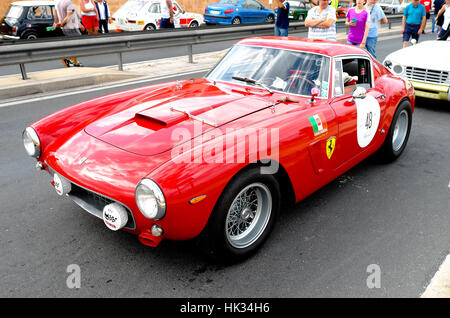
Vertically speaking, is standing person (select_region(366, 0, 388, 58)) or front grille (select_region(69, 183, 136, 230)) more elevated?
standing person (select_region(366, 0, 388, 58))

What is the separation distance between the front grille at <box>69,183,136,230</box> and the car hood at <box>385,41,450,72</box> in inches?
244

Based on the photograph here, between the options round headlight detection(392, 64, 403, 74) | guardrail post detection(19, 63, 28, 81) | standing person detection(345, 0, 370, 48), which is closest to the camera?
round headlight detection(392, 64, 403, 74)

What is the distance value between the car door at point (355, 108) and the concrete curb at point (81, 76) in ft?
18.1

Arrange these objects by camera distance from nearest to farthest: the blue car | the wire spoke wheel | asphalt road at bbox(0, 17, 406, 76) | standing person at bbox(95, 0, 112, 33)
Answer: the wire spoke wheel < asphalt road at bbox(0, 17, 406, 76) < standing person at bbox(95, 0, 112, 33) < the blue car

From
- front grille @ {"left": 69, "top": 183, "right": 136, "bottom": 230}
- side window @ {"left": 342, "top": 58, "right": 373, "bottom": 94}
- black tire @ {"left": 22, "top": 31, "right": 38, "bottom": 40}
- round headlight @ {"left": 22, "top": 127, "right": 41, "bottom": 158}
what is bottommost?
front grille @ {"left": 69, "top": 183, "right": 136, "bottom": 230}

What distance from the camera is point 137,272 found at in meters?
2.74

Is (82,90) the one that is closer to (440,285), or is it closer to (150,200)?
(150,200)

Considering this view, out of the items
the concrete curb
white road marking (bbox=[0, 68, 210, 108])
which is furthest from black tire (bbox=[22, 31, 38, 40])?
white road marking (bbox=[0, 68, 210, 108])

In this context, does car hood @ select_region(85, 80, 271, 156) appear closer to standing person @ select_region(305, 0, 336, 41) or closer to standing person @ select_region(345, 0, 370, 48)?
standing person @ select_region(305, 0, 336, 41)

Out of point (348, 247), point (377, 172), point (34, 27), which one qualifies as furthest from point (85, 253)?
point (34, 27)

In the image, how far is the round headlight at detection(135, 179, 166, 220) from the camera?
236 centimetres

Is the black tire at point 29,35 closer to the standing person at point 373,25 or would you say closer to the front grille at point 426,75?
the standing person at point 373,25

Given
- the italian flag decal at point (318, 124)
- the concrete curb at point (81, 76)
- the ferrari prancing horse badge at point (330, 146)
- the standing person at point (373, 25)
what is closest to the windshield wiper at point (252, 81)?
the italian flag decal at point (318, 124)

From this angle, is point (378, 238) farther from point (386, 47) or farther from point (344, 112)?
point (386, 47)
